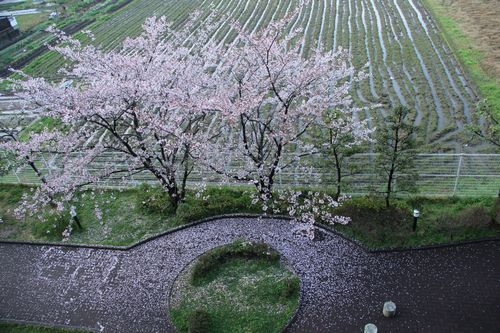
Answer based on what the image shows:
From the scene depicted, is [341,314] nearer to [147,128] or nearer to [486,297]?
[486,297]

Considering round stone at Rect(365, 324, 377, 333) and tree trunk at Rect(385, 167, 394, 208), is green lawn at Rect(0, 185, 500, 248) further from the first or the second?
round stone at Rect(365, 324, 377, 333)

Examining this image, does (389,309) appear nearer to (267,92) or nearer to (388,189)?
(388,189)

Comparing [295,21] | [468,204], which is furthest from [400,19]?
[468,204]

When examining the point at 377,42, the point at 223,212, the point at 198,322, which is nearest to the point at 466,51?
the point at 377,42

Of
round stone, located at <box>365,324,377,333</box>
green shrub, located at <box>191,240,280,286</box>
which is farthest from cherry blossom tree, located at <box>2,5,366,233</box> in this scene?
round stone, located at <box>365,324,377,333</box>

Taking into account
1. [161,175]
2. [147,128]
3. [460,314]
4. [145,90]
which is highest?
[145,90]

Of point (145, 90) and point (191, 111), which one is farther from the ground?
point (145, 90)
